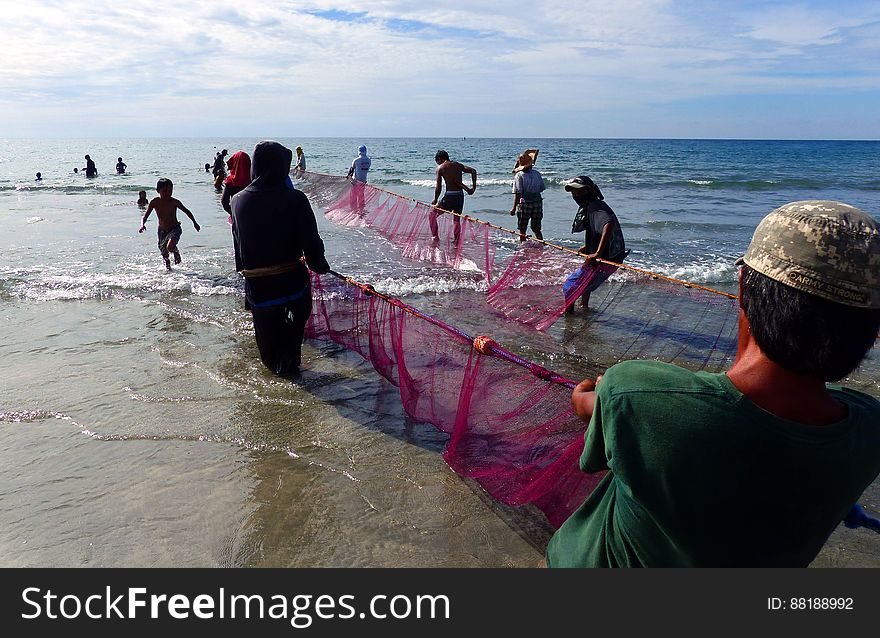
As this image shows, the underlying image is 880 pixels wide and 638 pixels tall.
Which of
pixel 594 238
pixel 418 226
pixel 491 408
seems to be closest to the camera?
pixel 491 408

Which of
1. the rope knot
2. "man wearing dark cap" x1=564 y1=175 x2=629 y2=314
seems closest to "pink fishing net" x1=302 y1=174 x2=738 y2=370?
"man wearing dark cap" x1=564 y1=175 x2=629 y2=314

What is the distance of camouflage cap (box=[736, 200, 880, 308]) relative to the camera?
1075 mm

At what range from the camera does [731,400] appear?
113cm

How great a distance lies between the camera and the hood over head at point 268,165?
4.51 m

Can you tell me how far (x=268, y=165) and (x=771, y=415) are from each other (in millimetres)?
4129

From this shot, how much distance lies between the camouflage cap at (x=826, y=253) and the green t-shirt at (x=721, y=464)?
0.79 feet

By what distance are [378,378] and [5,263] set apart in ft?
27.7

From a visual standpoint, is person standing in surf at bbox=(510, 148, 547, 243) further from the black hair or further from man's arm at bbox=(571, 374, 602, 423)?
the black hair

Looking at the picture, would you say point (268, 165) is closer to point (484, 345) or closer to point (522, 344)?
point (484, 345)

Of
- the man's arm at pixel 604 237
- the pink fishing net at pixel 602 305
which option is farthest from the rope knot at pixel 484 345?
the man's arm at pixel 604 237

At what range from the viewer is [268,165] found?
4.51 meters

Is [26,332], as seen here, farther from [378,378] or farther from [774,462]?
[774,462]

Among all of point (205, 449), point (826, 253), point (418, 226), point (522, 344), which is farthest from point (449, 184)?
point (826, 253)

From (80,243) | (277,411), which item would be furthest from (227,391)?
(80,243)
